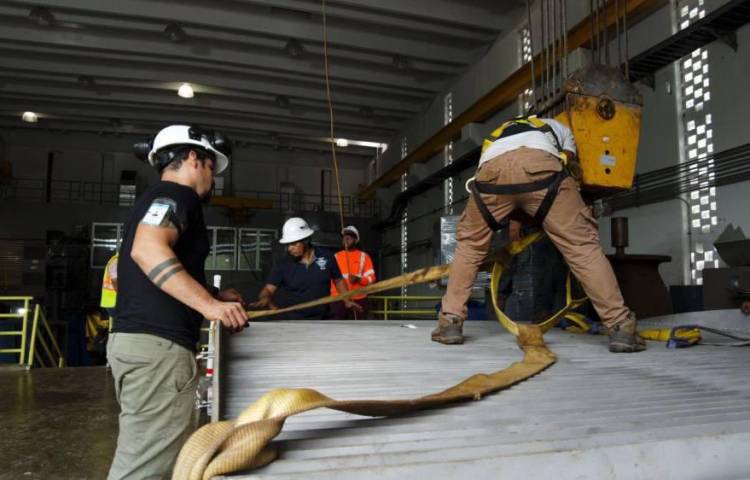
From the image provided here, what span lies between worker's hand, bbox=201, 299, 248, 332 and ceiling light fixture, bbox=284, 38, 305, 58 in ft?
35.4

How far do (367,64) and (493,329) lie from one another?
35.0ft

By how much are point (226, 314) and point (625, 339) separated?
6.08 ft

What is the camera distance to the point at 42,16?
10.5 metres

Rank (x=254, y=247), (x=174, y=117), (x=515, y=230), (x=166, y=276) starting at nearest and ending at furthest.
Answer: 1. (x=166, y=276)
2. (x=515, y=230)
3. (x=174, y=117)
4. (x=254, y=247)

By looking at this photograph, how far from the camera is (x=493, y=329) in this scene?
3.34 m

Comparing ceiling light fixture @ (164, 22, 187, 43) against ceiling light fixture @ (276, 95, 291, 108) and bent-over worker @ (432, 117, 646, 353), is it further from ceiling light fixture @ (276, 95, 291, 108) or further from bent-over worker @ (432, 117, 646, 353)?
bent-over worker @ (432, 117, 646, 353)

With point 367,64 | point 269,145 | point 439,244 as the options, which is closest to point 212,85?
point 367,64

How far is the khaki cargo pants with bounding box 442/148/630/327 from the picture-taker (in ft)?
8.41

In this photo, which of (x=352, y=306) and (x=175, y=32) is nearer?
(x=352, y=306)

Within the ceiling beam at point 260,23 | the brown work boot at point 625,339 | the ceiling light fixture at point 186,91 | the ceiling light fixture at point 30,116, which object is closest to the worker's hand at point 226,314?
the brown work boot at point 625,339

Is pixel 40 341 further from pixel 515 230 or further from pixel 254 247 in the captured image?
pixel 515 230

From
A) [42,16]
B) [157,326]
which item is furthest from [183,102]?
[157,326]

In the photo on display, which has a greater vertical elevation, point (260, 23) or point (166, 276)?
point (260, 23)

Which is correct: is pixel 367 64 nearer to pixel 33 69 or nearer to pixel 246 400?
pixel 33 69
